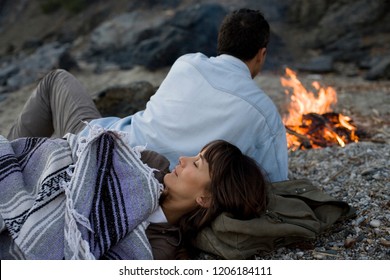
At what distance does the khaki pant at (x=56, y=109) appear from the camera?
400cm

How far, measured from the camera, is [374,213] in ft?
10.8

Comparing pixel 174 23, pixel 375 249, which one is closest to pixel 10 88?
pixel 174 23

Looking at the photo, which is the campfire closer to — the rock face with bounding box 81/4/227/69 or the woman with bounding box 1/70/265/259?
the woman with bounding box 1/70/265/259

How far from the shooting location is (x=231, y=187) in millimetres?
2840

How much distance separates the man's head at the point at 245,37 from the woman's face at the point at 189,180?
3.77ft

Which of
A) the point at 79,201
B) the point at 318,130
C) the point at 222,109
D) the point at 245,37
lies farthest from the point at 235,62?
the point at 318,130

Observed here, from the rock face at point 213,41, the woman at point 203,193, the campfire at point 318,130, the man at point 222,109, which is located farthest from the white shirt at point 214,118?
the rock face at point 213,41

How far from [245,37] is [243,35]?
21 millimetres

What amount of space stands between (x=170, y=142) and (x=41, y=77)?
1.51 metres

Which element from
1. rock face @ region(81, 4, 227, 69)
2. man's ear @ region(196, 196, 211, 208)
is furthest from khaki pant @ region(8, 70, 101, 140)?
rock face @ region(81, 4, 227, 69)

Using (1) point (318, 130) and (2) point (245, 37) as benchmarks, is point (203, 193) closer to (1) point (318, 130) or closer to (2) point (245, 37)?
(2) point (245, 37)

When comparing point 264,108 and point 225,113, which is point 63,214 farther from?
point 264,108

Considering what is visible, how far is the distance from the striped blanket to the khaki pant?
99 cm

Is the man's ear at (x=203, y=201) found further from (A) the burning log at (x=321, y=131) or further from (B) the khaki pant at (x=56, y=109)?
(A) the burning log at (x=321, y=131)
